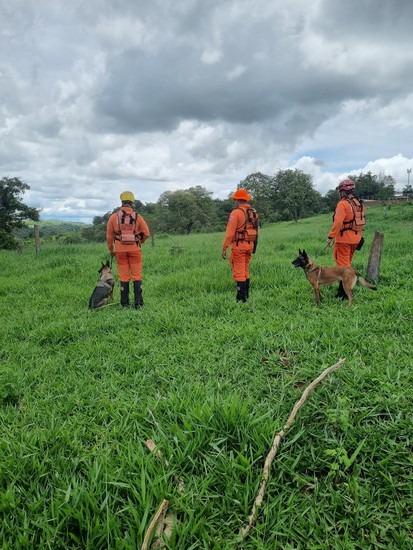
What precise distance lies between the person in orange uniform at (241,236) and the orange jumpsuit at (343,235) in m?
1.54

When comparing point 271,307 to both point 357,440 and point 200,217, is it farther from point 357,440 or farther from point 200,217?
point 200,217

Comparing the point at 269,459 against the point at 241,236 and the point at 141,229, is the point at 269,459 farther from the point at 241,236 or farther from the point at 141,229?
the point at 141,229

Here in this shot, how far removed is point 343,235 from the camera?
21.8ft

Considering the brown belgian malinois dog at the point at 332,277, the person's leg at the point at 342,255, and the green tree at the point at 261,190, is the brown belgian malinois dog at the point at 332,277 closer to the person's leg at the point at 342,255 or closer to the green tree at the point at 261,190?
the person's leg at the point at 342,255

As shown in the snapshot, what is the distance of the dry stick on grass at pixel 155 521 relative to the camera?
1.81m

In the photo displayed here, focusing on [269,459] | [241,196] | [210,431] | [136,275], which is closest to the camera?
[269,459]

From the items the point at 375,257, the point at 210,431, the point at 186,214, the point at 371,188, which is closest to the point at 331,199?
the point at 371,188

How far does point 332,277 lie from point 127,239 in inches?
160

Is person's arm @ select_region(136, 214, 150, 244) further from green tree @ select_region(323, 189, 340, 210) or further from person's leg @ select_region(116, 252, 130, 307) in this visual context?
Answer: green tree @ select_region(323, 189, 340, 210)

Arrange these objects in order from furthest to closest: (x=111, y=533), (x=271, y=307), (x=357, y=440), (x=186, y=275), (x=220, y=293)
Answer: (x=186, y=275) → (x=220, y=293) → (x=271, y=307) → (x=357, y=440) → (x=111, y=533)

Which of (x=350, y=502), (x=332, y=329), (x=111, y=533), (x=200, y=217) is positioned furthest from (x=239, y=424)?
(x=200, y=217)

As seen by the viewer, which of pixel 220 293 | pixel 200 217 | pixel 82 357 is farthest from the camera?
pixel 200 217

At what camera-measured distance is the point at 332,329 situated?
4.60m

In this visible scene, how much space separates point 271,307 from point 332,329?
172cm
